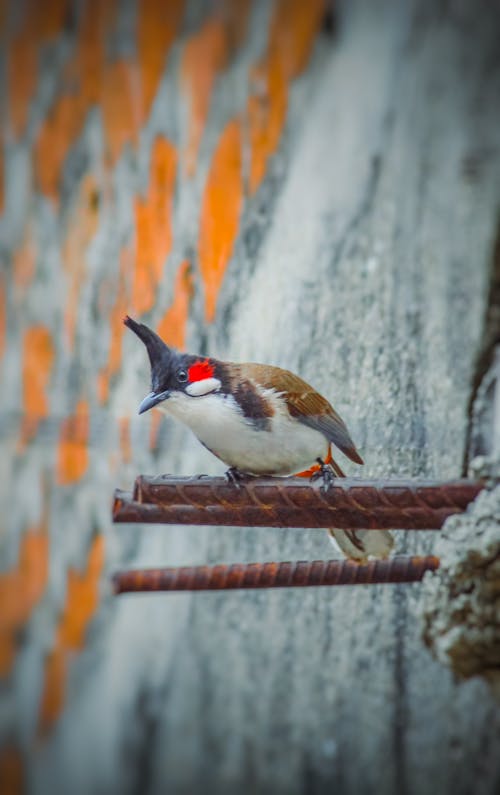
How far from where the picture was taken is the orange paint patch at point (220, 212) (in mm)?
1021

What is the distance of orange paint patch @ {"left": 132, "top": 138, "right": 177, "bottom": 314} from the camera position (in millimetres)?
1099

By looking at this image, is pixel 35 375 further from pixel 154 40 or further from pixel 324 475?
pixel 324 475

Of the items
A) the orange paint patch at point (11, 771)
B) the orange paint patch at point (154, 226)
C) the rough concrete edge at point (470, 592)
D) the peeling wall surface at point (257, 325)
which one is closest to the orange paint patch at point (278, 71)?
the peeling wall surface at point (257, 325)

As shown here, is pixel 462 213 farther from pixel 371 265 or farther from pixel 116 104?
pixel 116 104

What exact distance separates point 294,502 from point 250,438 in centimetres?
10

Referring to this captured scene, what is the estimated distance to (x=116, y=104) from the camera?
4.51ft

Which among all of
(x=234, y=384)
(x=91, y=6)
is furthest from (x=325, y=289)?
(x=91, y=6)

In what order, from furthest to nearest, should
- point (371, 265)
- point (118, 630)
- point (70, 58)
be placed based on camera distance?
point (70, 58) < point (118, 630) < point (371, 265)

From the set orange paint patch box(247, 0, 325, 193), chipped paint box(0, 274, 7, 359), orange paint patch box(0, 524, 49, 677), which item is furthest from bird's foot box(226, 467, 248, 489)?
chipped paint box(0, 274, 7, 359)

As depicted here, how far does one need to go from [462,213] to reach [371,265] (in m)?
0.11

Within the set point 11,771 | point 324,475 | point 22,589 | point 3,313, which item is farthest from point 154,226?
point 11,771

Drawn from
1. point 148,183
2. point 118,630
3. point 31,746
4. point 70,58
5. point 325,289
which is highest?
point 70,58

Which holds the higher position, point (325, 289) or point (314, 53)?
point (314, 53)

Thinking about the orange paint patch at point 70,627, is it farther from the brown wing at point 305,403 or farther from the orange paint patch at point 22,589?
the brown wing at point 305,403
